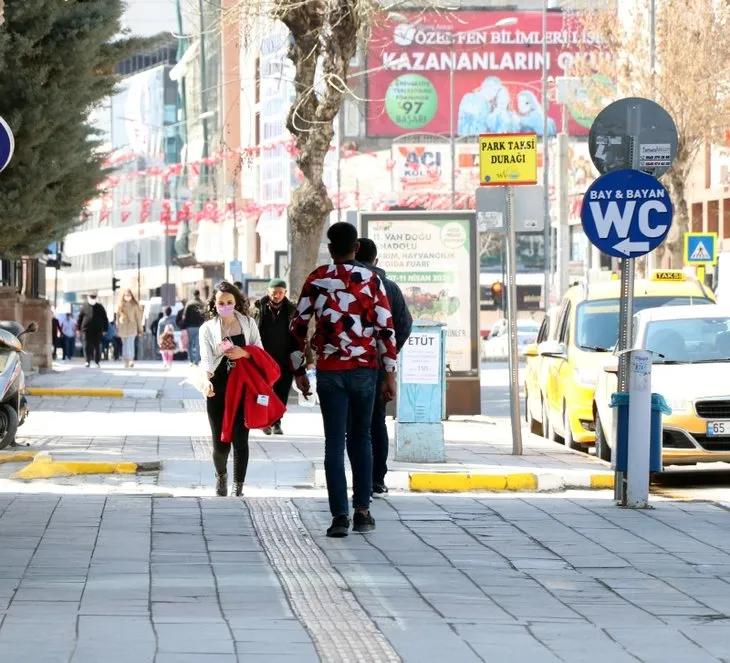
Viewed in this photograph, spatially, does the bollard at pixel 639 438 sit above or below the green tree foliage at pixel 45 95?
below

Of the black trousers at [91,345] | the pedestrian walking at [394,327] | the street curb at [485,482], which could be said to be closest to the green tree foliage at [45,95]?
the street curb at [485,482]

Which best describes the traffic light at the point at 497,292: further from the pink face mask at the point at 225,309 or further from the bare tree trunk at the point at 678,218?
the pink face mask at the point at 225,309

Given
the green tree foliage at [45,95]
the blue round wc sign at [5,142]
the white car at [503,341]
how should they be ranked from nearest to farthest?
1. the blue round wc sign at [5,142]
2. the green tree foliage at [45,95]
3. the white car at [503,341]

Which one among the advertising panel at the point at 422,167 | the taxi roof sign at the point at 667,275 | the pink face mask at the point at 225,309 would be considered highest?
the advertising panel at the point at 422,167

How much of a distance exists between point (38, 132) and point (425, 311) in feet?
17.0

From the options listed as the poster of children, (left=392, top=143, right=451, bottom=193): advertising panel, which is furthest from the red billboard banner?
(left=392, top=143, right=451, bottom=193): advertising panel

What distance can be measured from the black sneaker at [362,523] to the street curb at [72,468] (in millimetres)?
5289

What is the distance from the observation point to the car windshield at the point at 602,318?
20094 mm

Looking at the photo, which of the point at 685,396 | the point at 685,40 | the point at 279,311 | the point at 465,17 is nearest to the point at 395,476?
the point at 685,396

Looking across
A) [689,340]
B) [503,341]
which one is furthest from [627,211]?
[503,341]

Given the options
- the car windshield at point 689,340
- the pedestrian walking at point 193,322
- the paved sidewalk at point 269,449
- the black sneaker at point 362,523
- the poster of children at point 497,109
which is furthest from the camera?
the poster of children at point 497,109

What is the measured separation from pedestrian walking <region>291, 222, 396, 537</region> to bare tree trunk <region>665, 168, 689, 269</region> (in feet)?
111

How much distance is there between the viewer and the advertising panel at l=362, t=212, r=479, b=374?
973 inches

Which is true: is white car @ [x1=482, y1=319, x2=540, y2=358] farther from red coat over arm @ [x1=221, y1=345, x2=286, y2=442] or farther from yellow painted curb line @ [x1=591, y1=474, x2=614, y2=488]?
red coat over arm @ [x1=221, y1=345, x2=286, y2=442]
